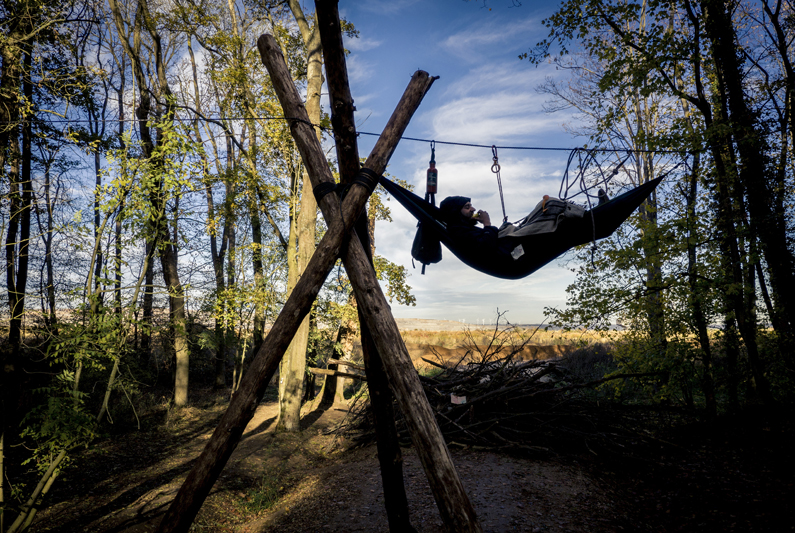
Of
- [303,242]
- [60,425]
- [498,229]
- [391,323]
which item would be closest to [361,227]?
[391,323]

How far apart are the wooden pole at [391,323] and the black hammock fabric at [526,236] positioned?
566 millimetres

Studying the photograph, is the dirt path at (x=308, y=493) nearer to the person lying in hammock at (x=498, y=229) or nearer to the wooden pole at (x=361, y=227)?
the wooden pole at (x=361, y=227)

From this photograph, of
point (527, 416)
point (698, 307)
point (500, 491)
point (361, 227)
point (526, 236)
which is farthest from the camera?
point (527, 416)

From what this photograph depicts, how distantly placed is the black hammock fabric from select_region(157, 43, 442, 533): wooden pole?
0.54 meters

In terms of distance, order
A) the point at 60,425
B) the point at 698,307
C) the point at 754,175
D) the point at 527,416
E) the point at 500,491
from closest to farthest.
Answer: the point at 60,425, the point at 500,491, the point at 754,175, the point at 698,307, the point at 527,416

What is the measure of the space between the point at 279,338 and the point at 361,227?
974 mm

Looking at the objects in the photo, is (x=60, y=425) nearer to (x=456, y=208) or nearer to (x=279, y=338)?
(x=279, y=338)

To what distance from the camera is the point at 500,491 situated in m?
4.93

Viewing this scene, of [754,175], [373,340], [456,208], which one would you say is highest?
[754,175]

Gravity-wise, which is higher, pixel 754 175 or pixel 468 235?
pixel 754 175

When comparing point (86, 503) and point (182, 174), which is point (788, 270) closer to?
point (182, 174)

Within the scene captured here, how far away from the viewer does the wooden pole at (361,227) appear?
9.07 feet

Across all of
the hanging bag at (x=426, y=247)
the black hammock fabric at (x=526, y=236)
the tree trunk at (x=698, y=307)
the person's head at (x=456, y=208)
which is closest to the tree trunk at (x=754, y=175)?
the tree trunk at (x=698, y=307)

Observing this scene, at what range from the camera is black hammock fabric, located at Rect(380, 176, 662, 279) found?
11.4 feet
